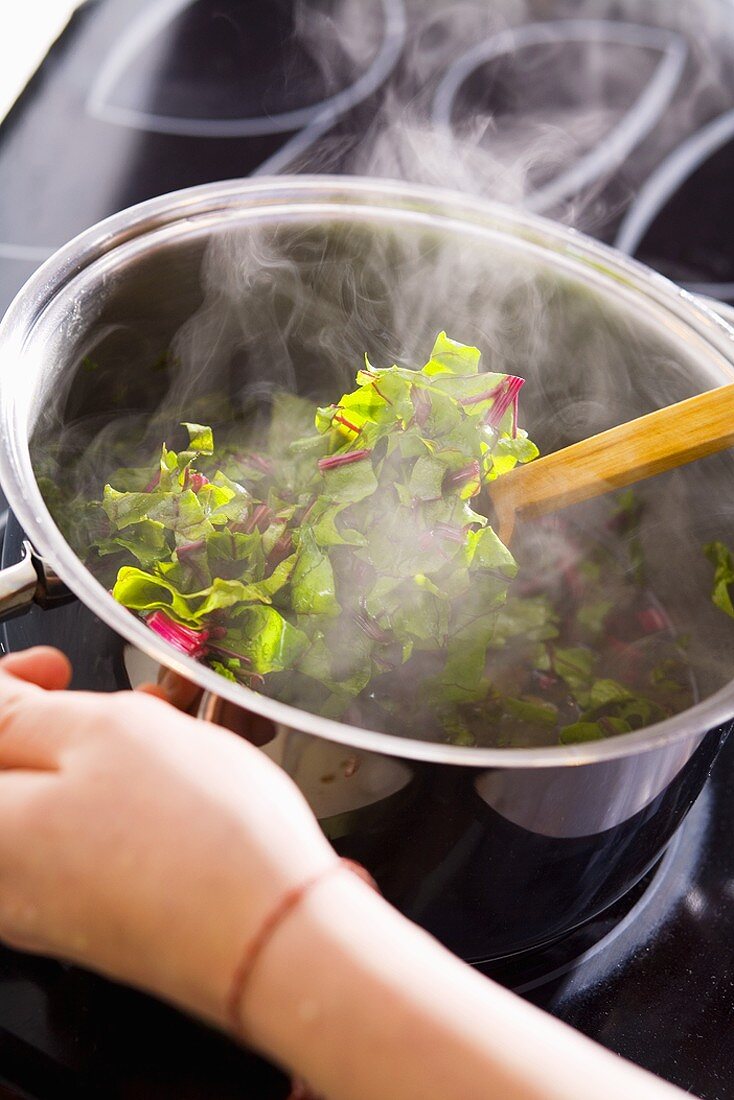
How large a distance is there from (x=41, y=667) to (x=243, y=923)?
24 cm

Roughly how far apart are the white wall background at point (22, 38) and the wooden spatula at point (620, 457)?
3.06 feet

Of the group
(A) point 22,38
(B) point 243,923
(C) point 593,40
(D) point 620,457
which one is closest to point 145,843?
(B) point 243,923

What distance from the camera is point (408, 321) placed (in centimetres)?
110

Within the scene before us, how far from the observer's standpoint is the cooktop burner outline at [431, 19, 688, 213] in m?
1.43

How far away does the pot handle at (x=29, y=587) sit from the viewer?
630mm

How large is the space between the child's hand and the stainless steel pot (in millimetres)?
58

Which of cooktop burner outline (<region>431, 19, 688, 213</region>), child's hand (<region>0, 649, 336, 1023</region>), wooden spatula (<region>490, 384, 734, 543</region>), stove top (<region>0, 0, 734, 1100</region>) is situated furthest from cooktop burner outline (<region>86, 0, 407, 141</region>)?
child's hand (<region>0, 649, 336, 1023</region>)

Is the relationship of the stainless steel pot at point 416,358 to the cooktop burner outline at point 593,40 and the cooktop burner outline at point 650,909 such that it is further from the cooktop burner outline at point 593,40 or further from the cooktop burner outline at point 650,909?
the cooktop burner outline at point 593,40

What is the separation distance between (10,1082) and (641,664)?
0.68m

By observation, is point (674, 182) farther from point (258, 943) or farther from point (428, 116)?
point (258, 943)

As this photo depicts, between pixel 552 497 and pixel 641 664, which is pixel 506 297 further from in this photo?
pixel 641 664

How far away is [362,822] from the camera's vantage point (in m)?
0.63

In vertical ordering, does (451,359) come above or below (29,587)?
above

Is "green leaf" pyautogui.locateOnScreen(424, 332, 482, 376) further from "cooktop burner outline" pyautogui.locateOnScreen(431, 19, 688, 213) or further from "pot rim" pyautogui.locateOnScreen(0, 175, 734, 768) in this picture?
"cooktop burner outline" pyautogui.locateOnScreen(431, 19, 688, 213)
